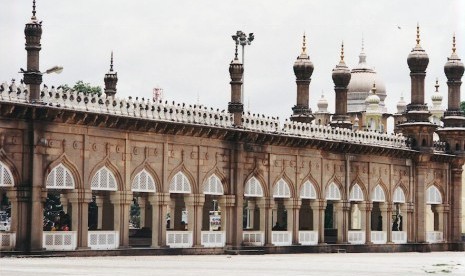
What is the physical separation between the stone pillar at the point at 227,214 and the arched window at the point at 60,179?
23.3ft

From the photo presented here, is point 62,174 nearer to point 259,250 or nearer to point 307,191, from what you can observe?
point 259,250

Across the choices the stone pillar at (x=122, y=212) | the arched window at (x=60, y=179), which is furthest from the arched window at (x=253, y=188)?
the arched window at (x=60, y=179)

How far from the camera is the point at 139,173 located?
34500 millimetres

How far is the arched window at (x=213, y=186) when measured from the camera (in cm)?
3716

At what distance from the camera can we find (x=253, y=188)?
1544 inches

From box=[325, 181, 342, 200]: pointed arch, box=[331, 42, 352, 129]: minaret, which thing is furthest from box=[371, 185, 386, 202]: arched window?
box=[331, 42, 352, 129]: minaret

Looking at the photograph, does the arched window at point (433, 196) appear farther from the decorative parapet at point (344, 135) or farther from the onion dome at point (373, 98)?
the onion dome at point (373, 98)

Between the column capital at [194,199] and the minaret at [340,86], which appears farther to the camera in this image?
the minaret at [340,86]

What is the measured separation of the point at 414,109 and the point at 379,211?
18.2 feet

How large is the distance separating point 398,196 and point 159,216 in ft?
47.0

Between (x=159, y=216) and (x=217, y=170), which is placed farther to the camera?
(x=217, y=170)

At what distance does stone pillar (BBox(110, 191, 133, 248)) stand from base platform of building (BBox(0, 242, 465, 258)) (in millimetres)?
389

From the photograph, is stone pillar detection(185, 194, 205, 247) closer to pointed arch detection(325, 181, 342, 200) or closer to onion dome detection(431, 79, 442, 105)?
pointed arch detection(325, 181, 342, 200)

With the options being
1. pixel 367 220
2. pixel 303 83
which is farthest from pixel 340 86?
pixel 367 220
